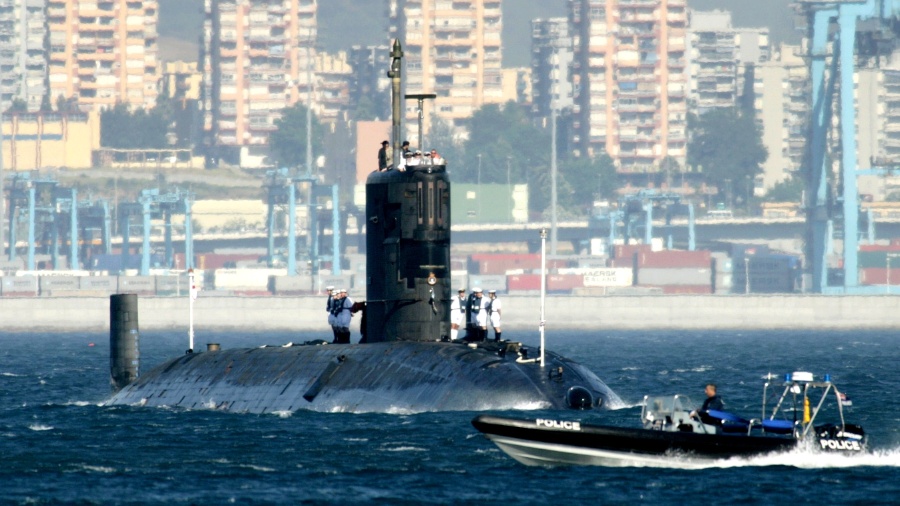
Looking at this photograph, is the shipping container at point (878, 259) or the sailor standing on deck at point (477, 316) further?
the shipping container at point (878, 259)

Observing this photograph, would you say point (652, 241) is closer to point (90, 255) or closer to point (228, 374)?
point (90, 255)

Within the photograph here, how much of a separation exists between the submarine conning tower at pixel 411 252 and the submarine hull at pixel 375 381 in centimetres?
75

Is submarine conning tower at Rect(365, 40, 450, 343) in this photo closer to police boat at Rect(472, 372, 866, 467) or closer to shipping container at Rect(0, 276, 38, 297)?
police boat at Rect(472, 372, 866, 467)

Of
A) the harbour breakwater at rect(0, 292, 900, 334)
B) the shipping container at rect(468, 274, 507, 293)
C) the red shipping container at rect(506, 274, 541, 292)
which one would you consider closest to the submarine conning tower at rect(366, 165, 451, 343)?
the harbour breakwater at rect(0, 292, 900, 334)

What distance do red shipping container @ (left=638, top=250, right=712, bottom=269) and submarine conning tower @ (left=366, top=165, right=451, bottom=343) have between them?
136428mm

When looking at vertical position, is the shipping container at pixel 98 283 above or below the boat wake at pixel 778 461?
below

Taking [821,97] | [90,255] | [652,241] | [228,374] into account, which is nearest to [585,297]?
[821,97]

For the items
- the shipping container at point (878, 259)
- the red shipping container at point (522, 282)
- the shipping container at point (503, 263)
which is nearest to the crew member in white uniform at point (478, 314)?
the red shipping container at point (522, 282)

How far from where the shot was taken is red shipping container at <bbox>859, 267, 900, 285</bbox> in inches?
6708

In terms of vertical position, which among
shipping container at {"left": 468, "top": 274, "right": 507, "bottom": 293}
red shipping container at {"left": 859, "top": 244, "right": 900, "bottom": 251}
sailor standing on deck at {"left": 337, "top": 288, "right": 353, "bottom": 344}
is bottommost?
shipping container at {"left": 468, "top": 274, "right": 507, "bottom": 293}

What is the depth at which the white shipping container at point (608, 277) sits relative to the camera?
169 m

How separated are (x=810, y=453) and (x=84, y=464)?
1202 centimetres

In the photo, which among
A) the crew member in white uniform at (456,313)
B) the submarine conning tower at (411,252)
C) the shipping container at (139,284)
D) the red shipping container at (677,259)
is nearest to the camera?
the submarine conning tower at (411,252)

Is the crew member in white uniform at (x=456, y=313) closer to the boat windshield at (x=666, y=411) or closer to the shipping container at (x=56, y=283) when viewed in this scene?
the boat windshield at (x=666, y=411)
